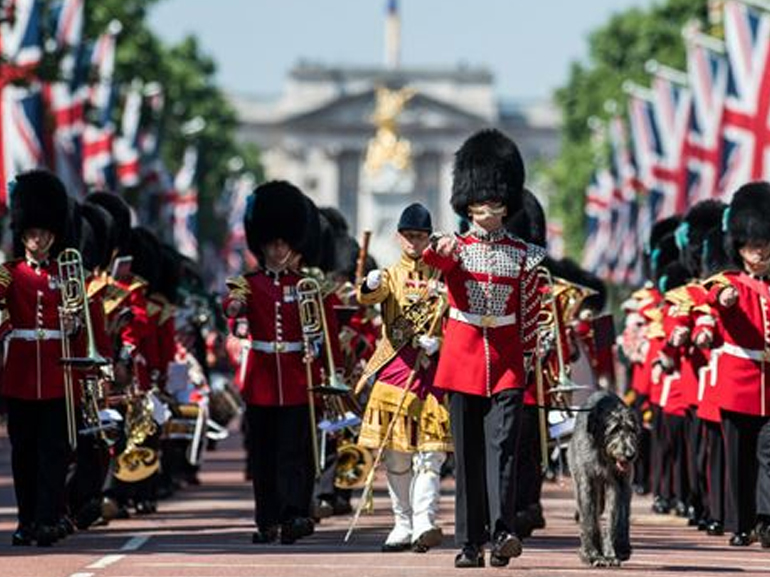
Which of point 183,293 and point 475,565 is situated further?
point 183,293

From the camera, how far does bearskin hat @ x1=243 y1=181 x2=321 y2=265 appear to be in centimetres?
1820

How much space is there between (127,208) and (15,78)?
1557cm

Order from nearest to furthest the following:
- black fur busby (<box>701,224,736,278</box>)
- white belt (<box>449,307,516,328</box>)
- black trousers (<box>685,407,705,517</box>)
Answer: white belt (<box>449,307,516,328</box>) < black fur busby (<box>701,224,736,278</box>) < black trousers (<box>685,407,705,517</box>)

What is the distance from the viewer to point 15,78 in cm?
3728

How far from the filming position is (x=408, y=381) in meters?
16.4

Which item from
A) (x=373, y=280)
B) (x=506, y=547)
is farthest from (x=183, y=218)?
(x=506, y=547)

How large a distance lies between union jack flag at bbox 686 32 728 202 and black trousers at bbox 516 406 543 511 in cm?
2203

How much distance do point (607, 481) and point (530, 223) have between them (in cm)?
351

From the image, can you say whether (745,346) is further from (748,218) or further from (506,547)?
(506,547)

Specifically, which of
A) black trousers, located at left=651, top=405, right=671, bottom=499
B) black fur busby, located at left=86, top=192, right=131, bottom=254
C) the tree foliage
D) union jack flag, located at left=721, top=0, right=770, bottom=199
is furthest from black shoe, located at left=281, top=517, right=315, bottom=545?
the tree foliage

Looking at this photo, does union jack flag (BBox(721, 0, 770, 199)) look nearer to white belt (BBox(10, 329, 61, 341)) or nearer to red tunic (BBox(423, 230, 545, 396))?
white belt (BBox(10, 329, 61, 341))

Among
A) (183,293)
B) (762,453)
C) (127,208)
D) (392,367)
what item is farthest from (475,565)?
(183,293)

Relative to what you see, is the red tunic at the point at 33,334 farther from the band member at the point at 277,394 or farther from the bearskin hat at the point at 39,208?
the band member at the point at 277,394

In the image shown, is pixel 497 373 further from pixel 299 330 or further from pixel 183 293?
pixel 183 293
